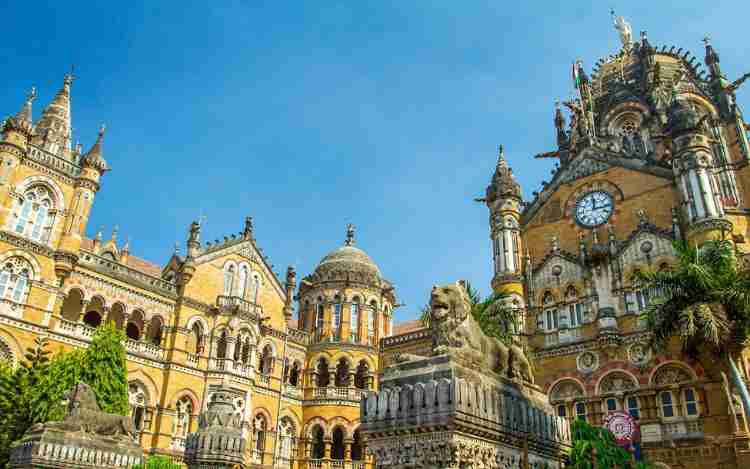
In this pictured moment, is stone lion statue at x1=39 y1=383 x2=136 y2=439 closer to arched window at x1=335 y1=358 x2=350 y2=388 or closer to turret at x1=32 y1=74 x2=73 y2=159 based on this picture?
turret at x1=32 y1=74 x2=73 y2=159

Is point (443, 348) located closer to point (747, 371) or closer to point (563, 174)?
point (747, 371)

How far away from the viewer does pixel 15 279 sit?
25.9 metres

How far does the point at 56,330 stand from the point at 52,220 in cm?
506

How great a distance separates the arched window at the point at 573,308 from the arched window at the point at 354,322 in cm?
1316

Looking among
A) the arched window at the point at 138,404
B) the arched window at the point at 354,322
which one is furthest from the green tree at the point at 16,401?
the arched window at the point at 354,322

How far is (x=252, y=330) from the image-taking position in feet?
111

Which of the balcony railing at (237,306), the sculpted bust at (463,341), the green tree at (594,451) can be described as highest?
the balcony railing at (237,306)

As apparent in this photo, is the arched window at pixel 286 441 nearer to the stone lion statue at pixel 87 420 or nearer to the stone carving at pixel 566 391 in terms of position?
the stone carving at pixel 566 391

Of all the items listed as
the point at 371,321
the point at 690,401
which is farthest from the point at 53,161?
the point at 690,401

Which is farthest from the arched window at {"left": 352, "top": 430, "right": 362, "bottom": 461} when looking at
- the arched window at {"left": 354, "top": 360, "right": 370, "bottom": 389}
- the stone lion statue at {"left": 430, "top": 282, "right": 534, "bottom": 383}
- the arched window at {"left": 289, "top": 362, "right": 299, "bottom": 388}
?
the stone lion statue at {"left": 430, "top": 282, "right": 534, "bottom": 383}

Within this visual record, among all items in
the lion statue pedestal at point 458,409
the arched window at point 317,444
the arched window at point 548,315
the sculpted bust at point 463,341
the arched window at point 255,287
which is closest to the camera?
the lion statue pedestal at point 458,409

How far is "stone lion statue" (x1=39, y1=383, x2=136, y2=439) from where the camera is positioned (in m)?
12.9

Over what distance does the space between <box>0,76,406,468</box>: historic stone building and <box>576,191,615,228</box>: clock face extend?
44.1 feet

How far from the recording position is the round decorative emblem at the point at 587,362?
90.0 ft
